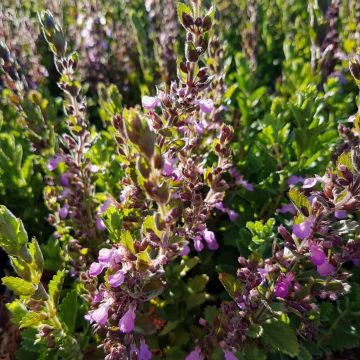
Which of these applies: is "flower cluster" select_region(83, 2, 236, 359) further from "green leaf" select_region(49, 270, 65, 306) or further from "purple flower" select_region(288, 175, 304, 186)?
"purple flower" select_region(288, 175, 304, 186)

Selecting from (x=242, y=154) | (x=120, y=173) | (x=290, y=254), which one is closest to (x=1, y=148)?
(x=120, y=173)

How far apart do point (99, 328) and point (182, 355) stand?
0.45 meters

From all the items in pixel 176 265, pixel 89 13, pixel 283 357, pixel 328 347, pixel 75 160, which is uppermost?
pixel 89 13

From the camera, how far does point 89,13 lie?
11.0 ft

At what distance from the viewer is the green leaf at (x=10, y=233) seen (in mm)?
986

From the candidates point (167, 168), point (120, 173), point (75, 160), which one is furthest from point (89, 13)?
point (167, 168)

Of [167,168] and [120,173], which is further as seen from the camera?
[120,173]

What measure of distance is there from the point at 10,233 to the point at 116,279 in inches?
10.9

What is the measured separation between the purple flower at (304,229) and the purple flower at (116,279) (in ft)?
1.56

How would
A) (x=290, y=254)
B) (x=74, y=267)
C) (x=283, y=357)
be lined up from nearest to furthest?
(x=290, y=254) → (x=283, y=357) → (x=74, y=267)

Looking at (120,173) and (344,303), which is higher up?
(120,173)

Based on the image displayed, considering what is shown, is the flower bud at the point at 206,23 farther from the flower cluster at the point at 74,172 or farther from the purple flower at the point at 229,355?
the purple flower at the point at 229,355

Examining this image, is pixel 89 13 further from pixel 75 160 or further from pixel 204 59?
pixel 75 160

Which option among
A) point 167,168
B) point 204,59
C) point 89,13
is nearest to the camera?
point 167,168
